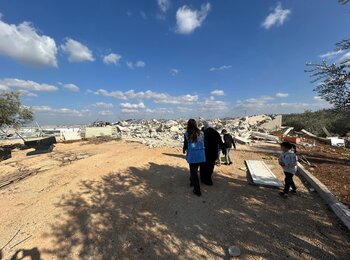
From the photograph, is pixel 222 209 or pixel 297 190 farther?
pixel 297 190

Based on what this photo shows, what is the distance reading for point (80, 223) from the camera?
14.4 feet

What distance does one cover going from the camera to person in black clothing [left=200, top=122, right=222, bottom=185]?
6180 mm

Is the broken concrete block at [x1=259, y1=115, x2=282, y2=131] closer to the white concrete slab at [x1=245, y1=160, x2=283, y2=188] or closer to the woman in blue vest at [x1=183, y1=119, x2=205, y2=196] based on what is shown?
the white concrete slab at [x1=245, y1=160, x2=283, y2=188]

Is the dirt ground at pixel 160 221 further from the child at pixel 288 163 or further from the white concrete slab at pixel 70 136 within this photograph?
the white concrete slab at pixel 70 136

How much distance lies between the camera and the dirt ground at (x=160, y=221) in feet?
11.6

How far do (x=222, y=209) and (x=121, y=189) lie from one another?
9.14ft

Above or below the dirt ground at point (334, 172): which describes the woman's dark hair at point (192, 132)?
above

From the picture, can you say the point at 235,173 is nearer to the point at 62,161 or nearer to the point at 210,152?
the point at 210,152

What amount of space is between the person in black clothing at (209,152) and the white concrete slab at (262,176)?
4.18 ft

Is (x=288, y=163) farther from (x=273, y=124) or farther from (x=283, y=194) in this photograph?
(x=273, y=124)

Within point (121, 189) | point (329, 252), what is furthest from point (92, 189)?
point (329, 252)

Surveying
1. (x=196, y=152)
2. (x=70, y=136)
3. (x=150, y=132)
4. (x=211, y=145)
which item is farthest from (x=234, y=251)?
(x=70, y=136)

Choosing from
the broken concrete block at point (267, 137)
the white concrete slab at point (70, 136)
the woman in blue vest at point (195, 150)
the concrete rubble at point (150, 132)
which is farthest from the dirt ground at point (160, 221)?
the white concrete slab at point (70, 136)

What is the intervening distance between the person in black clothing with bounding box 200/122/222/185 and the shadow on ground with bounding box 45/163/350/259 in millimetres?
382
